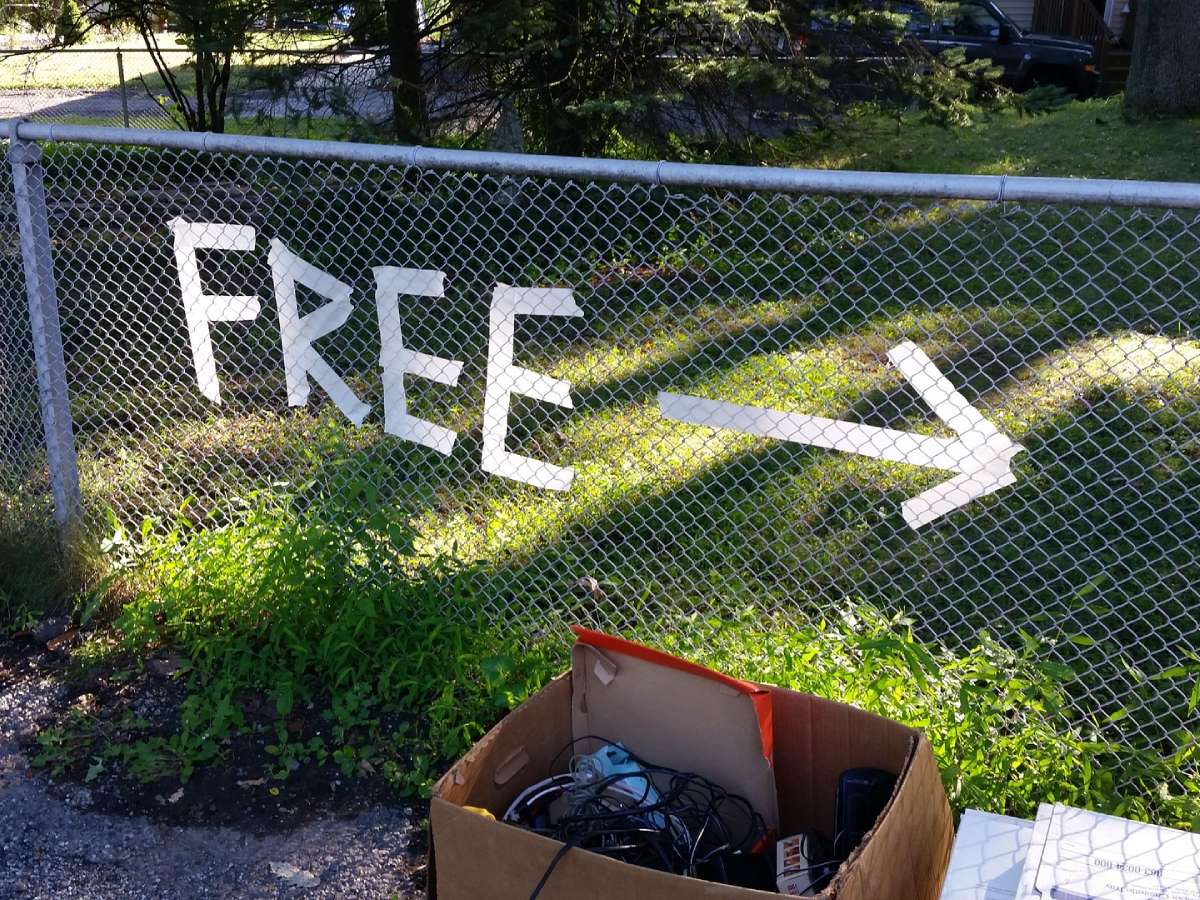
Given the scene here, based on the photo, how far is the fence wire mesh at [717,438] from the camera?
11.3ft

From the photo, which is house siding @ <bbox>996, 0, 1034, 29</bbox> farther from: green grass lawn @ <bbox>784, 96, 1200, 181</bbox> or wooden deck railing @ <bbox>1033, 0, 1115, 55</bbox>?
green grass lawn @ <bbox>784, 96, 1200, 181</bbox>

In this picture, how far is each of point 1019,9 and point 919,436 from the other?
72.3 feet

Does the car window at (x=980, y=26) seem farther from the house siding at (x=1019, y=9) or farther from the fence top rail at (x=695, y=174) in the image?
the fence top rail at (x=695, y=174)

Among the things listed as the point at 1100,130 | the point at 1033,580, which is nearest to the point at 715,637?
the point at 1033,580

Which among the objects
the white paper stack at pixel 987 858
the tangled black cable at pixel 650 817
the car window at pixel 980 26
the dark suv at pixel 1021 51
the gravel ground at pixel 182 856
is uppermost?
the car window at pixel 980 26

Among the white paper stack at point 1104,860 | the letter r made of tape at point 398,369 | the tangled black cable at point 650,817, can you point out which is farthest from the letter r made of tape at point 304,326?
the white paper stack at point 1104,860

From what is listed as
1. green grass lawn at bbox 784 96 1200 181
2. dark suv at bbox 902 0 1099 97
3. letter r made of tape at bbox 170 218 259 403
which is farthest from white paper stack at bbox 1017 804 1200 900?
dark suv at bbox 902 0 1099 97

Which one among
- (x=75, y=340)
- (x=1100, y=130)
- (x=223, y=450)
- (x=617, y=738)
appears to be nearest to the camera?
(x=617, y=738)

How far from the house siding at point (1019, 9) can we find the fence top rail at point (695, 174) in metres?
21.1

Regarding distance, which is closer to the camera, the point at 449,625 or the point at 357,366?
the point at 449,625

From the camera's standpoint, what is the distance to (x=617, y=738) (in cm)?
282

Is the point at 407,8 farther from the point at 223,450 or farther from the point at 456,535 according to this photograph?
the point at 456,535

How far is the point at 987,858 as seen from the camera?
7.28 feet

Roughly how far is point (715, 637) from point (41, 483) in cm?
269
